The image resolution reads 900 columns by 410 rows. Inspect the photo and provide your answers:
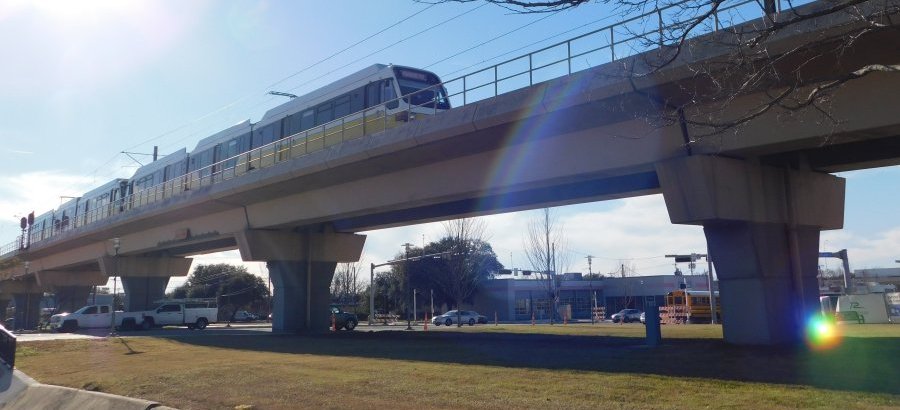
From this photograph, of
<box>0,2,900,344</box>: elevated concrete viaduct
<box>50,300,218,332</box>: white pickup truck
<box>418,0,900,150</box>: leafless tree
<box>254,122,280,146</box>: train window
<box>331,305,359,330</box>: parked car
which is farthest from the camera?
<box>50,300,218,332</box>: white pickup truck

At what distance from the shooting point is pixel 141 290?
2000 inches

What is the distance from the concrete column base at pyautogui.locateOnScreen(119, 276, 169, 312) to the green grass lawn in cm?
3140

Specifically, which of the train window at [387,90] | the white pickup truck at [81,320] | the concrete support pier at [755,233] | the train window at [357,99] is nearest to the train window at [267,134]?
the train window at [357,99]

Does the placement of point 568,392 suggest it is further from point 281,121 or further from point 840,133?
point 281,121

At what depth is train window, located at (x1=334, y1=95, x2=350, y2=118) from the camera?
27.6 metres

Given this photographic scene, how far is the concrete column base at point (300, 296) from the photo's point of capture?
111ft

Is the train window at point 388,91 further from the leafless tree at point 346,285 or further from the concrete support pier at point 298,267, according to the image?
the leafless tree at point 346,285

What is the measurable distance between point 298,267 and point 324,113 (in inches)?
363

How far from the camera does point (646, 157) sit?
17.7m

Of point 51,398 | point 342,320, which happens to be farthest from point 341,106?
point 51,398

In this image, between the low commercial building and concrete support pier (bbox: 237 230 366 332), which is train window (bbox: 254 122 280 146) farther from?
the low commercial building

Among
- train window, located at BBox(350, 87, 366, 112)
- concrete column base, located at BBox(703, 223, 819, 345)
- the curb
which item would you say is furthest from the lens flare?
train window, located at BBox(350, 87, 366, 112)

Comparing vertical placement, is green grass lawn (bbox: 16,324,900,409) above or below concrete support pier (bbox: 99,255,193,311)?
below

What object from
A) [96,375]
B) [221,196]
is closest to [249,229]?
[221,196]
